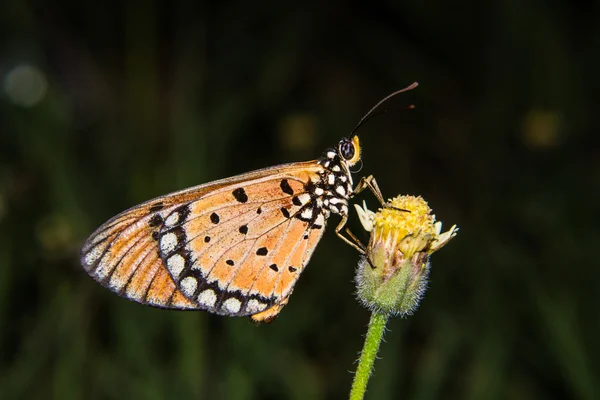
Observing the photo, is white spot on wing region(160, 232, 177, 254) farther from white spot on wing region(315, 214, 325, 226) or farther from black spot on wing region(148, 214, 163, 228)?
white spot on wing region(315, 214, 325, 226)

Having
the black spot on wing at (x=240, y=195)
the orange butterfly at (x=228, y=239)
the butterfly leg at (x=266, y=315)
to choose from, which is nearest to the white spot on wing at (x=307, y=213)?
the orange butterfly at (x=228, y=239)

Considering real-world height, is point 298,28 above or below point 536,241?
above

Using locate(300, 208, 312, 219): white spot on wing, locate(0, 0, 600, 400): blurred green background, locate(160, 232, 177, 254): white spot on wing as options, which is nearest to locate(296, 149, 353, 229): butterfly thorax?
locate(300, 208, 312, 219): white spot on wing

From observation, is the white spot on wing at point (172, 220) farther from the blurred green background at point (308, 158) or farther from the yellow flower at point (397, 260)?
the blurred green background at point (308, 158)

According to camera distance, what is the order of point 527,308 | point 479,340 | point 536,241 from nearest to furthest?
point 479,340, point 527,308, point 536,241

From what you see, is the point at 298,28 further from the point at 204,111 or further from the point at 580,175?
the point at 580,175

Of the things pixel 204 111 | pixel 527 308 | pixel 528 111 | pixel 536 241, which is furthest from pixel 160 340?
pixel 528 111

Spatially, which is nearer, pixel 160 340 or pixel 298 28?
pixel 160 340
